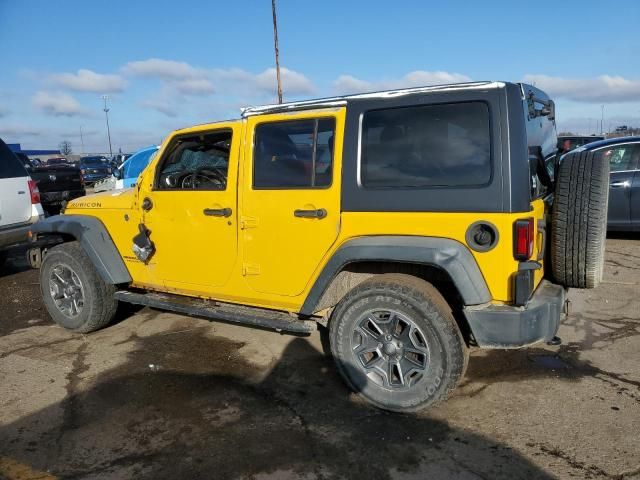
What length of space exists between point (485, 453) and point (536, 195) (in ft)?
5.32

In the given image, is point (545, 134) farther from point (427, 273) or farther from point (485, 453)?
point (485, 453)

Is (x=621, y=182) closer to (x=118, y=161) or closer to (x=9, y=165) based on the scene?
(x=9, y=165)

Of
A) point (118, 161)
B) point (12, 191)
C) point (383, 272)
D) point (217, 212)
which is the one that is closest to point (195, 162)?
point (217, 212)

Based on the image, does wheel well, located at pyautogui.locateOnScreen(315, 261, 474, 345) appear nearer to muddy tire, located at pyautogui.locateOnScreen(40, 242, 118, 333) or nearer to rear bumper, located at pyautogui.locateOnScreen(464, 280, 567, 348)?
rear bumper, located at pyautogui.locateOnScreen(464, 280, 567, 348)

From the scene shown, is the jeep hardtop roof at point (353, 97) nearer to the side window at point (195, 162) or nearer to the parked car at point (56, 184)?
the side window at point (195, 162)

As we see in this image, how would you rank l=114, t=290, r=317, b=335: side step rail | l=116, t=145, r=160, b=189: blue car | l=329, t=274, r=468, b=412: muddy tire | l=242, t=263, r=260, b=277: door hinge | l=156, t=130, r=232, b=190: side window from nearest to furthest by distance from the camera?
l=329, t=274, r=468, b=412: muddy tire
l=114, t=290, r=317, b=335: side step rail
l=242, t=263, r=260, b=277: door hinge
l=156, t=130, r=232, b=190: side window
l=116, t=145, r=160, b=189: blue car

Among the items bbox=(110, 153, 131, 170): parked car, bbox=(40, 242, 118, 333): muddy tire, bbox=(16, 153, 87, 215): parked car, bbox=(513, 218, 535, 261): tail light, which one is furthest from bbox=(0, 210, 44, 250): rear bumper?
bbox=(110, 153, 131, 170): parked car

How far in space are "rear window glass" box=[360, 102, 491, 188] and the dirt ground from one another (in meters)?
1.50

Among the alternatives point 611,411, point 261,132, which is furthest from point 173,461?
point 611,411

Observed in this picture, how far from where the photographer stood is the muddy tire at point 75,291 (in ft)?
15.5

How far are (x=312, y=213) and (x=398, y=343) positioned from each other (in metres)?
1.02

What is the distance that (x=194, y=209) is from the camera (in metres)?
3.99

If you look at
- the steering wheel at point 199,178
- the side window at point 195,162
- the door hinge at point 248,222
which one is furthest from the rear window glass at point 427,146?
the steering wheel at point 199,178

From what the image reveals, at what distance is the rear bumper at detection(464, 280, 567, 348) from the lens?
2.93 meters
